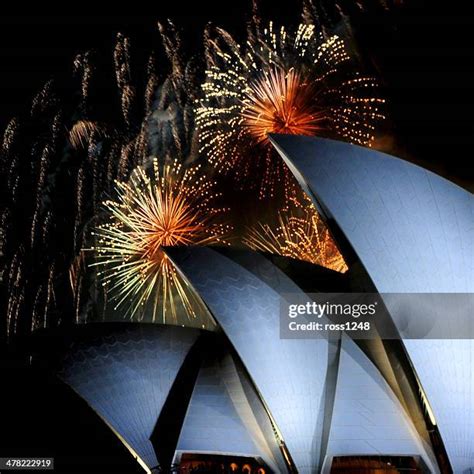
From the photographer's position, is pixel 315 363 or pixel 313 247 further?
pixel 313 247

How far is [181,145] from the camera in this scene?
25.3 metres

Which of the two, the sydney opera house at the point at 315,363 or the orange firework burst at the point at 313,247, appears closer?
the sydney opera house at the point at 315,363

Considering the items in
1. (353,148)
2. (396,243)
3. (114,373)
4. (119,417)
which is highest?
(353,148)

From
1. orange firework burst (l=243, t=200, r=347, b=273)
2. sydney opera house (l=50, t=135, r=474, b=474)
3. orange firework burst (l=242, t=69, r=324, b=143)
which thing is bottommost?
sydney opera house (l=50, t=135, r=474, b=474)

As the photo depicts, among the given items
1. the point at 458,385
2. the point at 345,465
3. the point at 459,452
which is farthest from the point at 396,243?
the point at 345,465

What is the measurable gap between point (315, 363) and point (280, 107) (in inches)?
327

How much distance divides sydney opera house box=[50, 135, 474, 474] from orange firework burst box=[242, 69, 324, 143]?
11.9ft

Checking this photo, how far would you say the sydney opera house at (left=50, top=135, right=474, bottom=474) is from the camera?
17.6 meters

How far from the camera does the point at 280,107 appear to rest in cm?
2192

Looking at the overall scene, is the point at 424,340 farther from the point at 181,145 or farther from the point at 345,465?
the point at 181,145

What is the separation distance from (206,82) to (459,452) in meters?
14.4

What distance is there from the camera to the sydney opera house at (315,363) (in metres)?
17.6

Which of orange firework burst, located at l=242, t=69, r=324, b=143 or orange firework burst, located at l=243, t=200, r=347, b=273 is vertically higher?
orange firework burst, located at l=242, t=69, r=324, b=143

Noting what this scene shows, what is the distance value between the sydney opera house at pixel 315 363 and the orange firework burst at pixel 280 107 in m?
3.64
